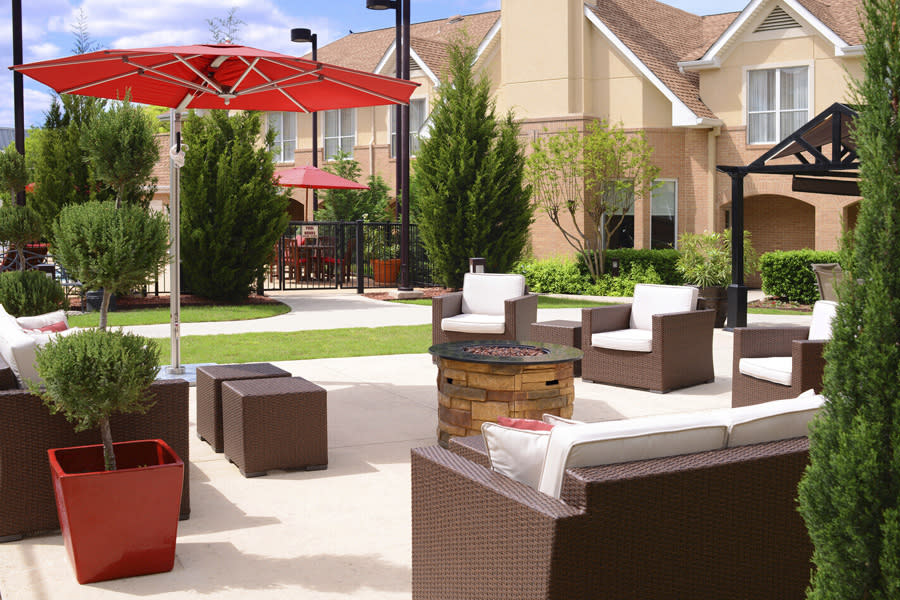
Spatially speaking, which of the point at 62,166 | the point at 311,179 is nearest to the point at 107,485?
the point at 62,166

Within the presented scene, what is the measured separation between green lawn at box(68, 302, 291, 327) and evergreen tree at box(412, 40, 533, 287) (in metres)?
3.97

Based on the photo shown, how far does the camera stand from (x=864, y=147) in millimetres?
2389

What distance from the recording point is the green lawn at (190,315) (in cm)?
1419

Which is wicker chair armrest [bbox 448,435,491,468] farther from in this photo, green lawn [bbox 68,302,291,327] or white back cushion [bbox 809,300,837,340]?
green lawn [bbox 68,302,291,327]

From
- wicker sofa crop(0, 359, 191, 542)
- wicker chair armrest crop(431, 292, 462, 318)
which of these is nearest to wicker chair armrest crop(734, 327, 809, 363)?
wicker chair armrest crop(431, 292, 462, 318)

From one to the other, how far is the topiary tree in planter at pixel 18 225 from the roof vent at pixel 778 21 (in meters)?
18.3

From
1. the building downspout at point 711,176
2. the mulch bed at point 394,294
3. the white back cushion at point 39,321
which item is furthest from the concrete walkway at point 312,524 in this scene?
the building downspout at point 711,176

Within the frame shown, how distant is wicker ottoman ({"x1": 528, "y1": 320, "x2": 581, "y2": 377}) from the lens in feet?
31.8

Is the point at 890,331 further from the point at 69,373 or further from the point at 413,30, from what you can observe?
the point at 413,30

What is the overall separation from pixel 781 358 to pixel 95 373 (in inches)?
209

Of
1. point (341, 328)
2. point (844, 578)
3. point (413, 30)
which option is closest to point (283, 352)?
point (341, 328)

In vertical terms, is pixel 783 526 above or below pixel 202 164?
below

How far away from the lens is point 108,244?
19.2 ft

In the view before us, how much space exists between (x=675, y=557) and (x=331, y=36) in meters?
37.4
